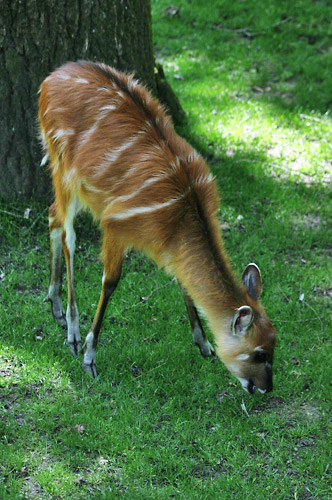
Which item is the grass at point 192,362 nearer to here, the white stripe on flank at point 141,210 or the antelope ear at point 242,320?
the antelope ear at point 242,320

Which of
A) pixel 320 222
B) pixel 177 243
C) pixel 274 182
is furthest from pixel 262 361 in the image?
pixel 274 182

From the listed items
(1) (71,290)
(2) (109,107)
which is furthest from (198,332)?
(2) (109,107)

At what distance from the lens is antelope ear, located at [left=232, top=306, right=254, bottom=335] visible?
3.67 metres

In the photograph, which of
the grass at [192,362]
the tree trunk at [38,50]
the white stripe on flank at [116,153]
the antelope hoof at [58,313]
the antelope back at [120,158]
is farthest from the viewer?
the tree trunk at [38,50]

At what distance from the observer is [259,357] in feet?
12.6

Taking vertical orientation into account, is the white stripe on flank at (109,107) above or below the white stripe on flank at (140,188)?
above

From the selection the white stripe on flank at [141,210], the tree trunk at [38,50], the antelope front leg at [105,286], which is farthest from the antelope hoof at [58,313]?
the tree trunk at [38,50]

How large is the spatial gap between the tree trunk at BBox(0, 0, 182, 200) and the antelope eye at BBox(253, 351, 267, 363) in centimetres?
265

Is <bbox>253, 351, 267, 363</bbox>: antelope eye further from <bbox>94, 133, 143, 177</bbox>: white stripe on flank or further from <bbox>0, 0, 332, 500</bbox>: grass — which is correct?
<bbox>94, 133, 143, 177</bbox>: white stripe on flank

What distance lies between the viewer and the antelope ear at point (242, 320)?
3666 mm

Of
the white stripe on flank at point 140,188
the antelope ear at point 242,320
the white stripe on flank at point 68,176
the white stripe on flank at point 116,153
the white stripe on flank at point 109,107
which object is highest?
the white stripe on flank at point 109,107

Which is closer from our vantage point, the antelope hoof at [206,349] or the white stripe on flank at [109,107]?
the white stripe on flank at [109,107]

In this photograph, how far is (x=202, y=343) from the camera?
4.54m

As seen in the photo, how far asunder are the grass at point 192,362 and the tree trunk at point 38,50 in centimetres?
36
